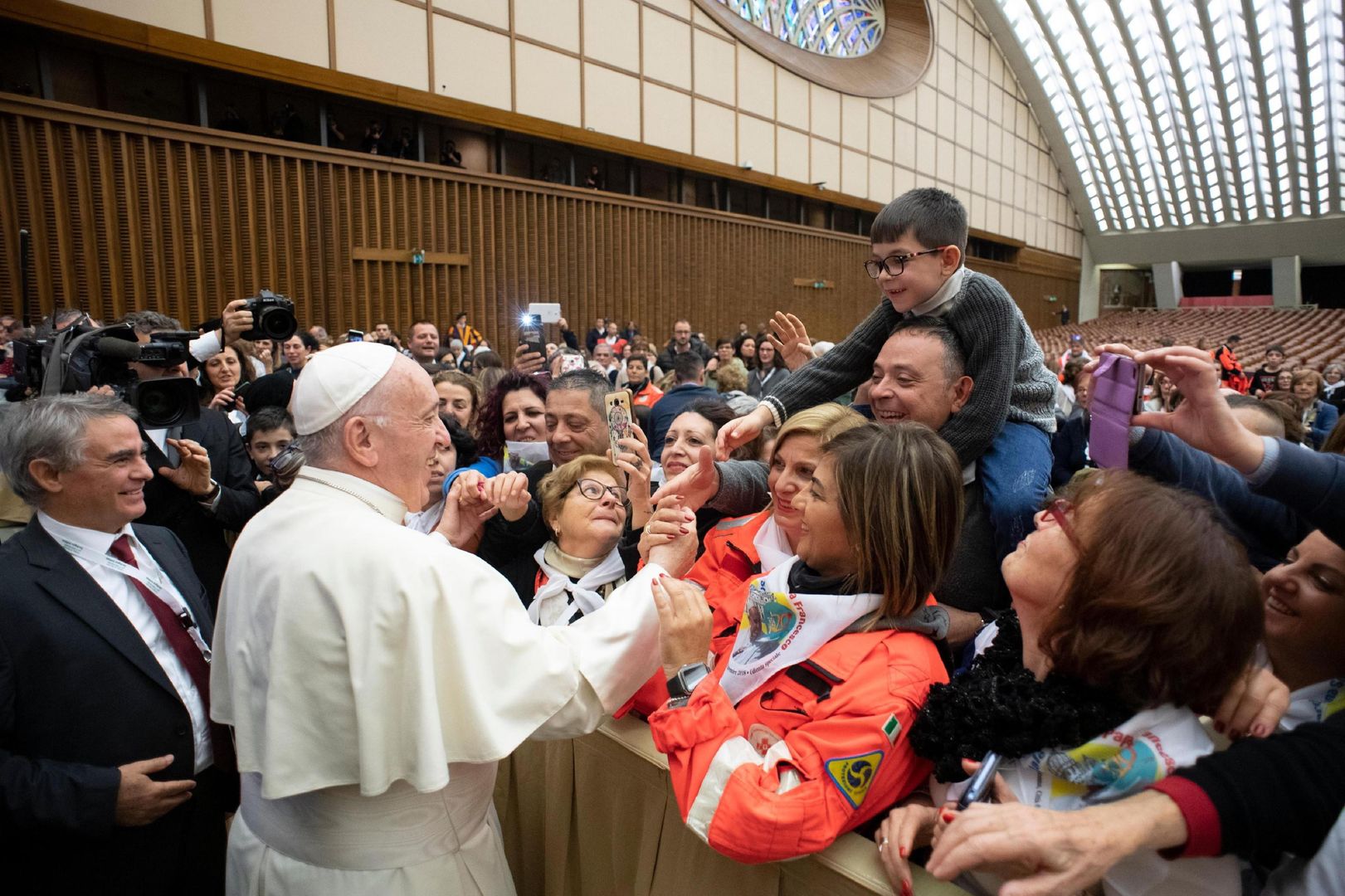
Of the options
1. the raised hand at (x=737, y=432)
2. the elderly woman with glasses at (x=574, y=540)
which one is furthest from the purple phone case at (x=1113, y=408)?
the elderly woman with glasses at (x=574, y=540)

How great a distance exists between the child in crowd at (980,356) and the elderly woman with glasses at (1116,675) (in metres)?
0.58

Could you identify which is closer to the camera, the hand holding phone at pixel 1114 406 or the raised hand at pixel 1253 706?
the raised hand at pixel 1253 706

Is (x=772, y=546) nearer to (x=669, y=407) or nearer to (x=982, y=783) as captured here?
(x=982, y=783)

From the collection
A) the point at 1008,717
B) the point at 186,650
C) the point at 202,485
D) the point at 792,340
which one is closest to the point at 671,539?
the point at 1008,717

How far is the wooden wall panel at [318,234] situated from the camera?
24.2ft

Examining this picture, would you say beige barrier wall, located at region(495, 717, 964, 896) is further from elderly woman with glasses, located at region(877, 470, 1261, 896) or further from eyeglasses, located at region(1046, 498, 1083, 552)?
eyeglasses, located at region(1046, 498, 1083, 552)

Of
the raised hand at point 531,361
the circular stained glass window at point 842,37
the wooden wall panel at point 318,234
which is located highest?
the circular stained glass window at point 842,37

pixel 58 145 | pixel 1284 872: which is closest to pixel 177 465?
pixel 1284 872

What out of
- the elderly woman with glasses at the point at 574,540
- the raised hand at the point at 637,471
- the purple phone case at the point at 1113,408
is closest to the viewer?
the purple phone case at the point at 1113,408

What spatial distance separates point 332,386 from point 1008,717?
127 cm

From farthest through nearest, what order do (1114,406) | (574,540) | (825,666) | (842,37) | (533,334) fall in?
A: (842,37)
(533,334)
(574,540)
(1114,406)
(825,666)

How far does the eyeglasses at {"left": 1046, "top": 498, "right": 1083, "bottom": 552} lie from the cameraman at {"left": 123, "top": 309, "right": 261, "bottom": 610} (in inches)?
111

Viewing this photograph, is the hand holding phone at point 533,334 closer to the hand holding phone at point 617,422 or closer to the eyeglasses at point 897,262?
the hand holding phone at point 617,422

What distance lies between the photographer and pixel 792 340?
116 inches
